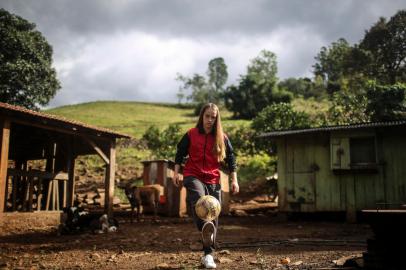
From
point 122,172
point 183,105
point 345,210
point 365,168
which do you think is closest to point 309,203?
point 345,210

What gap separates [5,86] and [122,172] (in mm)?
9303

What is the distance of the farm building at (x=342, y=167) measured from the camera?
11.5 m

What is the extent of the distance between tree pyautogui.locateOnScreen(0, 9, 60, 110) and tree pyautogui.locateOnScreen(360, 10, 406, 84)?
30013 millimetres

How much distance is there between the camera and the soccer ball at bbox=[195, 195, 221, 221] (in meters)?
4.32

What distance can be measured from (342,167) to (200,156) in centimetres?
821

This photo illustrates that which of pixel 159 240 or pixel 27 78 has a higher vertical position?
→ pixel 27 78

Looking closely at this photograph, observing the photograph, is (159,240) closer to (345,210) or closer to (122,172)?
(345,210)

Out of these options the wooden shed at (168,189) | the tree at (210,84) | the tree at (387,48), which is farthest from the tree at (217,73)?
the wooden shed at (168,189)

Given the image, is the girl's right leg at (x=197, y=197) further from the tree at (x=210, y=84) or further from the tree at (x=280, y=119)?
the tree at (x=210, y=84)

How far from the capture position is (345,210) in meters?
12.0

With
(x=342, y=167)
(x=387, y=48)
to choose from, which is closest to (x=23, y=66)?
(x=342, y=167)

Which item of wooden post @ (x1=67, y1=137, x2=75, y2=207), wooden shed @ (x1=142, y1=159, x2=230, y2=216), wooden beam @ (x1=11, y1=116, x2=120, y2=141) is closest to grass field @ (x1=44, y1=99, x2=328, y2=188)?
wooden shed @ (x1=142, y1=159, x2=230, y2=216)

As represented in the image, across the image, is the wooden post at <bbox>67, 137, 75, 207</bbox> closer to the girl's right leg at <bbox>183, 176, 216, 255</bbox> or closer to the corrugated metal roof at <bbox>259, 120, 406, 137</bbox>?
the corrugated metal roof at <bbox>259, 120, 406, 137</bbox>

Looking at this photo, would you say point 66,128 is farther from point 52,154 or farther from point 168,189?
point 168,189
